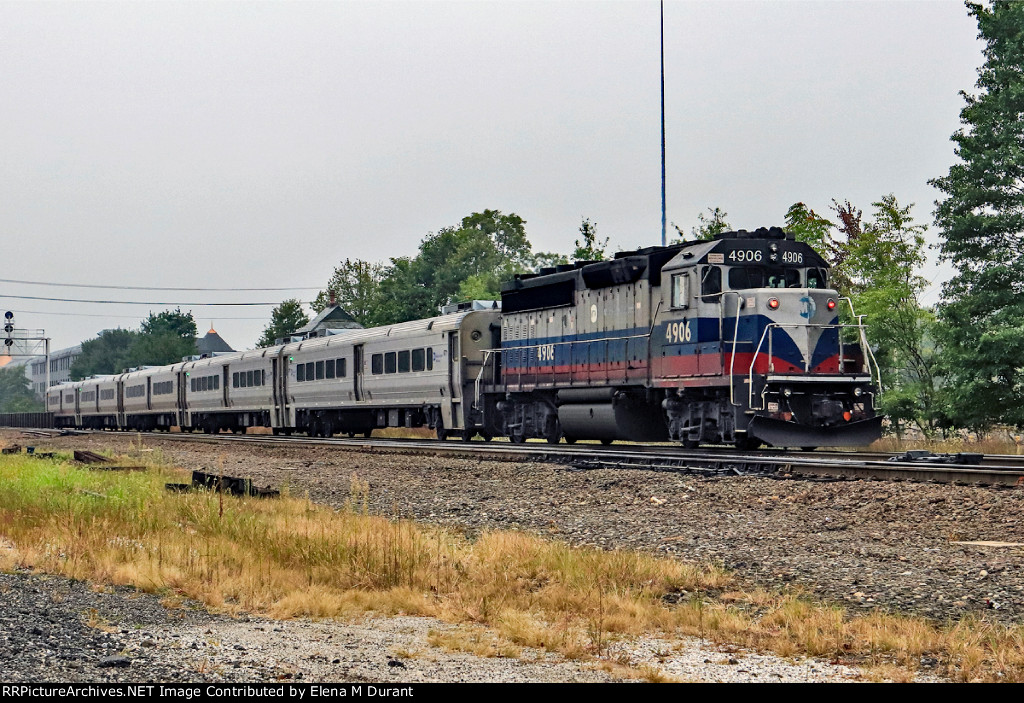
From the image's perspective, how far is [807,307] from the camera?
62.2 feet

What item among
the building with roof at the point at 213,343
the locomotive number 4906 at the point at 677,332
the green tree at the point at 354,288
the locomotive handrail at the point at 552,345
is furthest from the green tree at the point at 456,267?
the building with roof at the point at 213,343

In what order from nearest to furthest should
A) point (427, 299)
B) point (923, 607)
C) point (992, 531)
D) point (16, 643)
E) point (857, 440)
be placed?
point (16, 643) → point (923, 607) → point (992, 531) → point (857, 440) → point (427, 299)

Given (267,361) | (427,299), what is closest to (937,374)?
(267,361)

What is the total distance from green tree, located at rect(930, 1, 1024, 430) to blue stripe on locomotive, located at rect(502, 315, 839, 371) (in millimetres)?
7302

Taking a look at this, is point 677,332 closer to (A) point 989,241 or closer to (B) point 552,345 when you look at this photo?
(B) point 552,345

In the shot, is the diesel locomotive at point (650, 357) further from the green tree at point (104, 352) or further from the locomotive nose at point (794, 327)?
the green tree at point (104, 352)

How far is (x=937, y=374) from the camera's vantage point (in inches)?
1086

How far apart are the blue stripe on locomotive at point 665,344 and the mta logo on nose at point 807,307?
40cm

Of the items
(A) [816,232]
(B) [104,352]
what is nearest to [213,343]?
(B) [104,352]

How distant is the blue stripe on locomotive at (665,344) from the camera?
18422mm

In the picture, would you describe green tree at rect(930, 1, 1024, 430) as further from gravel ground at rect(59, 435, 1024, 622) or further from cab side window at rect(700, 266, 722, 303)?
gravel ground at rect(59, 435, 1024, 622)

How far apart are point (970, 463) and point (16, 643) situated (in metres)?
12.2

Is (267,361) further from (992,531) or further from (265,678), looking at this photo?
(265,678)

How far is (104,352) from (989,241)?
441 ft
